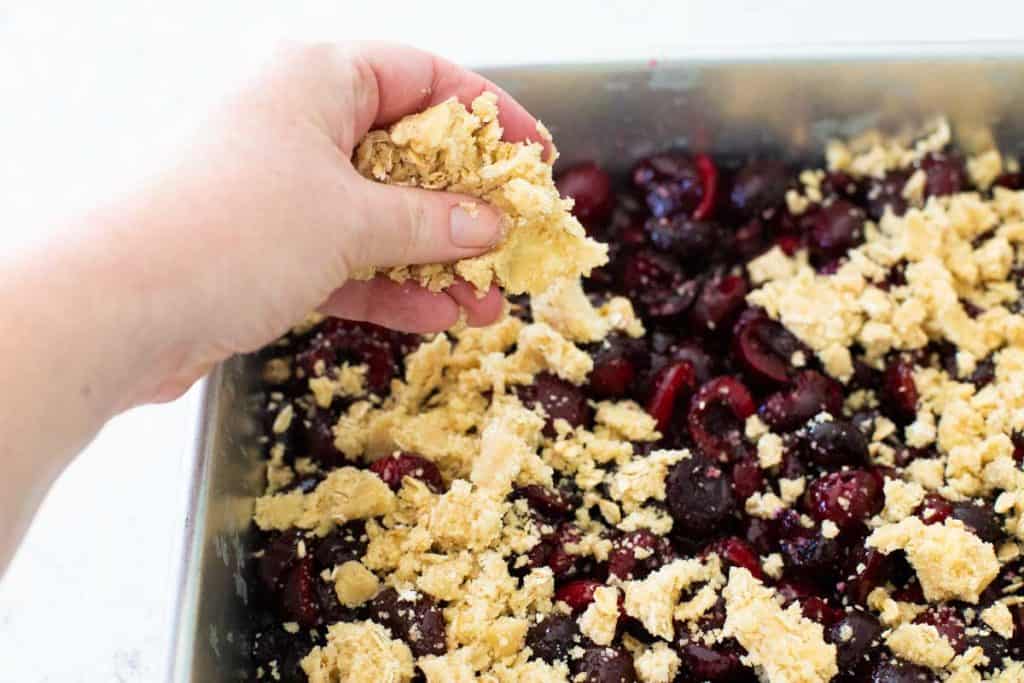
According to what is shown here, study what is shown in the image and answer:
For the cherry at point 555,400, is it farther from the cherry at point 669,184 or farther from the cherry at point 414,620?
the cherry at point 669,184

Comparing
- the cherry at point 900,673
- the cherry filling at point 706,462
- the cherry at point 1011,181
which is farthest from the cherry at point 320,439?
the cherry at point 1011,181

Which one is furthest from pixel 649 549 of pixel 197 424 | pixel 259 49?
pixel 259 49

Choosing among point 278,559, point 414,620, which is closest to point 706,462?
point 414,620

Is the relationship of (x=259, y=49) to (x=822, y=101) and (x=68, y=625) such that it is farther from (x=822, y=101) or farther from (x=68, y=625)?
(x=822, y=101)

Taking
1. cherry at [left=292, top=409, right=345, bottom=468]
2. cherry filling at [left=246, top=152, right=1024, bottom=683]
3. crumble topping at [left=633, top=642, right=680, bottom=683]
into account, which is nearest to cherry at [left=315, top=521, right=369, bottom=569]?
cherry filling at [left=246, top=152, right=1024, bottom=683]

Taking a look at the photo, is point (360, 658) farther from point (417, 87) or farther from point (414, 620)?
point (417, 87)

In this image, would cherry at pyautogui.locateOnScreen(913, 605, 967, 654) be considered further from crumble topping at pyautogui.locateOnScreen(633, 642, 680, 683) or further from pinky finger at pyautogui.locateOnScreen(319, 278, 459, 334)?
pinky finger at pyautogui.locateOnScreen(319, 278, 459, 334)
